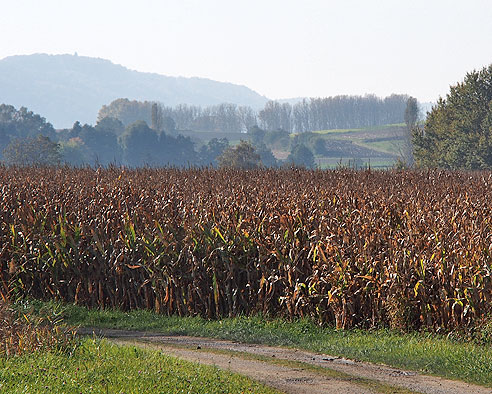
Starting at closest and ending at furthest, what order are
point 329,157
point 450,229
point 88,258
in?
point 450,229, point 88,258, point 329,157

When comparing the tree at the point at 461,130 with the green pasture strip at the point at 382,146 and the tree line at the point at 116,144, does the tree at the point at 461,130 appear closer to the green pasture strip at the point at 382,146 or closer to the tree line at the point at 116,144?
the tree line at the point at 116,144

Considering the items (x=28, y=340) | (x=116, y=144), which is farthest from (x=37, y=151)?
(x=28, y=340)

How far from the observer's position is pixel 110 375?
769 centimetres

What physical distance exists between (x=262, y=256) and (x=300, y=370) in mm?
3837

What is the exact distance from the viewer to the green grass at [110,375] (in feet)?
23.8

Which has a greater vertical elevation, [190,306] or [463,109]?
[463,109]

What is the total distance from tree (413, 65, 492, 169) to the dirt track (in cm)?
4963

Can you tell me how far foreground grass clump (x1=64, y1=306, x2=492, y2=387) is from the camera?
30.6 feet

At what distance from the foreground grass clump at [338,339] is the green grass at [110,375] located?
8.35 feet

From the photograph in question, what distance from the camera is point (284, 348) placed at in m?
10.7

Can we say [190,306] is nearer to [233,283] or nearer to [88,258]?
[233,283]

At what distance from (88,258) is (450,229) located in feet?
22.4

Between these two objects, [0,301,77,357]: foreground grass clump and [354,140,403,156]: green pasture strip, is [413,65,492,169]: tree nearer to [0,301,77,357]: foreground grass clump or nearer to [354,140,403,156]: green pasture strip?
[0,301,77,357]: foreground grass clump

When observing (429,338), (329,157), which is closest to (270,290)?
(429,338)
